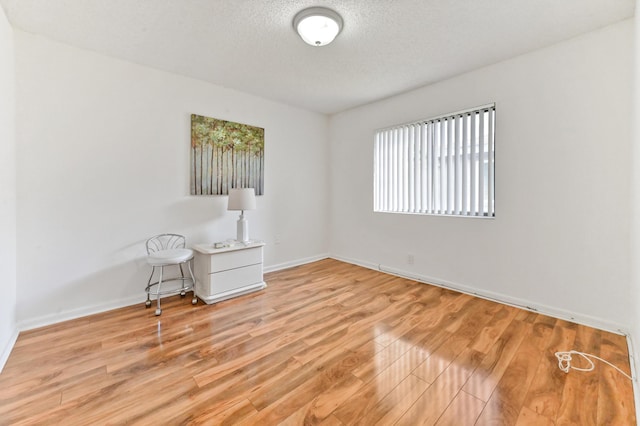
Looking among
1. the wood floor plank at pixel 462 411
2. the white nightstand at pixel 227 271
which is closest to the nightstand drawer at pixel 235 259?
the white nightstand at pixel 227 271

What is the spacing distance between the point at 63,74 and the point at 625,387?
15.8 feet

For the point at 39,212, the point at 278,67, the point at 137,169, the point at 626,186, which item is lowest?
the point at 39,212

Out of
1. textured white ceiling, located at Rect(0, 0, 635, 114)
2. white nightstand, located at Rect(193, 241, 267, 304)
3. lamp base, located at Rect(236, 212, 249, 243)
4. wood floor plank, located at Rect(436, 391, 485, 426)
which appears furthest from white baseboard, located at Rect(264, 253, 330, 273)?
wood floor plank, located at Rect(436, 391, 485, 426)

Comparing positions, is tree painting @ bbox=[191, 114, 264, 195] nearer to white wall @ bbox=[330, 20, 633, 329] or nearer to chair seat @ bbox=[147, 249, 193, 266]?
chair seat @ bbox=[147, 249, 193, 266]

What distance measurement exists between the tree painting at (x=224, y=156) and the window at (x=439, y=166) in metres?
1.80

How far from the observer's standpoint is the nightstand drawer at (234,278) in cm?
287

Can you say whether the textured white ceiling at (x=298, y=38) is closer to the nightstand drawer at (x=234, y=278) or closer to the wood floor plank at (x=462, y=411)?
the nightstand drawer at (x=234, y=278)

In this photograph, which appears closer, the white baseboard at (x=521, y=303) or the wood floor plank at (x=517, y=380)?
the wood floor plank at (x=517, y=380)

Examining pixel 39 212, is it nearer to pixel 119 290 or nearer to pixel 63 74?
pixel 119 290

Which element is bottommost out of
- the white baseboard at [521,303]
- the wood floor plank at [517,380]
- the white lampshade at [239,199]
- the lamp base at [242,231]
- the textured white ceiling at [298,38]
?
the wood floor plank at [517,380]

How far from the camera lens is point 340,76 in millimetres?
3162

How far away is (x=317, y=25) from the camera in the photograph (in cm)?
212

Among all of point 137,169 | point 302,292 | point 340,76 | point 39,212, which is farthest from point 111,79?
point 302,292

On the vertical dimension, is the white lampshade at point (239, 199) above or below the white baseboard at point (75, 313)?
above
